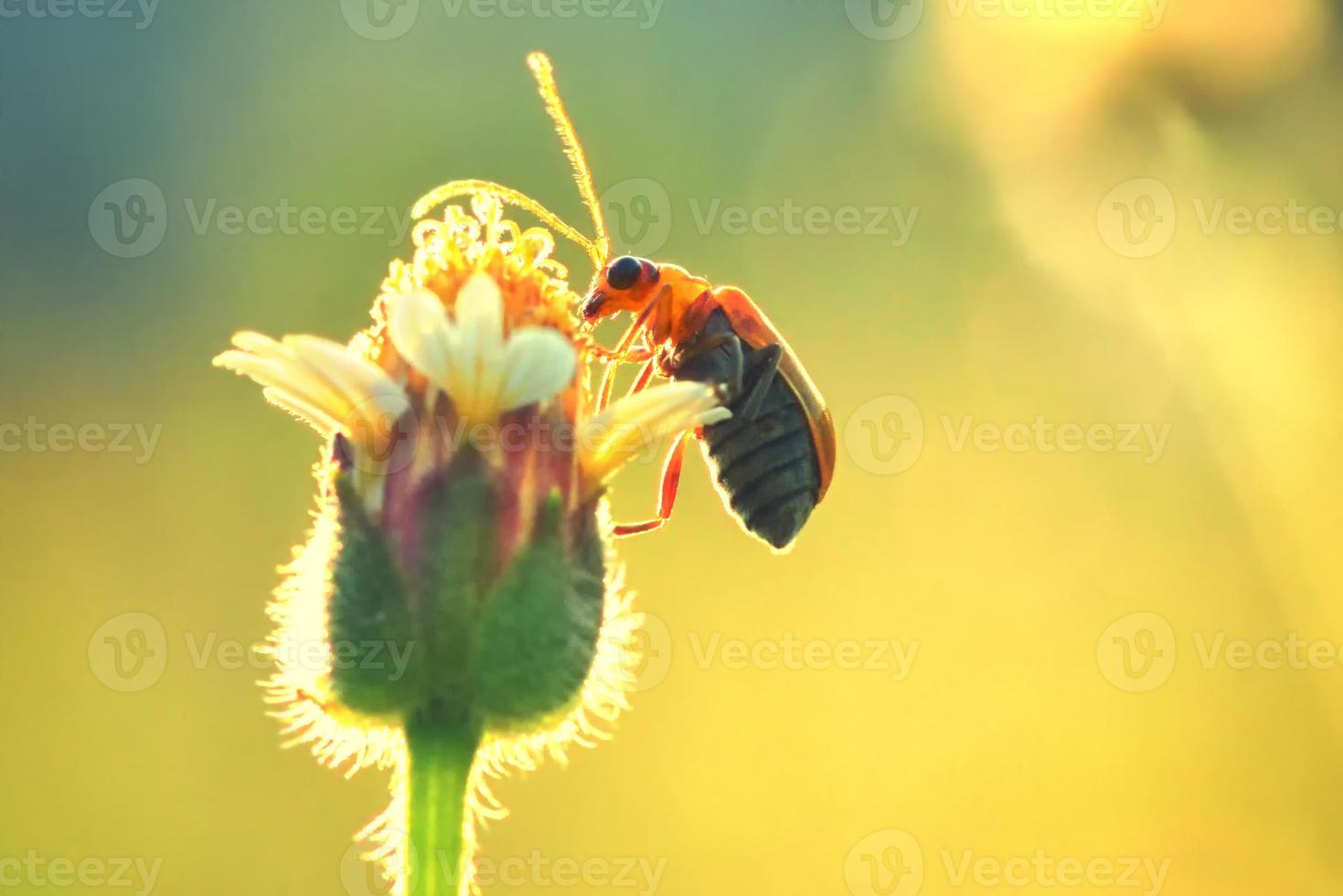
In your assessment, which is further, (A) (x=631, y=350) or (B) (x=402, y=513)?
(A) (x=631, y=350)

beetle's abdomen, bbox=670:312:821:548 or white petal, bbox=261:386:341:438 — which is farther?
beetle's abdomen, bbox=670:312:821:548

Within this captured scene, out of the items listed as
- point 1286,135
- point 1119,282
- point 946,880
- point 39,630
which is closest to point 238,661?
point 39,630

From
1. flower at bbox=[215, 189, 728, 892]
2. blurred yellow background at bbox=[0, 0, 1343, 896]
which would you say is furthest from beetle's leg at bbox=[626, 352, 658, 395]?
blurred yellow background at bbox=[0, 0, 1343, 896]

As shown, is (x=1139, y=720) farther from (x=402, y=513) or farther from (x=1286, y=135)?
(x=402, y=513)

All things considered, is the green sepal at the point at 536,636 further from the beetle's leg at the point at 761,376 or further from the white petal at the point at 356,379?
the beetle's leg at the point at 761,376

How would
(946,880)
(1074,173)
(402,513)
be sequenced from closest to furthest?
(402,513), (946,880), (1074,173)

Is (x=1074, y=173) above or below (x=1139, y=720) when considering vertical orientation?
above

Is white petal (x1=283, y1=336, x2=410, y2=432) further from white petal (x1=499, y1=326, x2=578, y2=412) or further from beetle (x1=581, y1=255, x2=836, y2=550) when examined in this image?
beetle (x1=581, y1=255, x2=836, y2=550)

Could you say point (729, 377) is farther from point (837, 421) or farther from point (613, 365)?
point (837, 421)

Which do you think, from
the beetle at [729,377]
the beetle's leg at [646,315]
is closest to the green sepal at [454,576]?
the beetle at [729,377]
